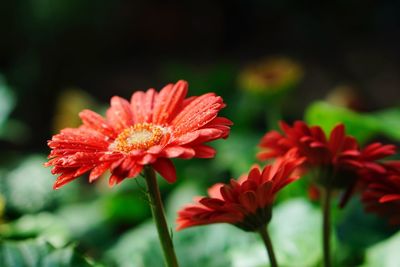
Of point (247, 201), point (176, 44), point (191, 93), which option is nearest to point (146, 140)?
point (247, 201)

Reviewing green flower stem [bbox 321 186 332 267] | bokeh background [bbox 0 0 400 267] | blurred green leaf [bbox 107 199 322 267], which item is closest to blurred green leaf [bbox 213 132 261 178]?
bokeh background [bbox 0 0 400 267]

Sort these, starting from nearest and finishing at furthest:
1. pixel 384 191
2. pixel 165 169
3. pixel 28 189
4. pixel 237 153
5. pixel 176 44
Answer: pixel 165 169, pixel 384 191, pixel 28 189, pixel 237 153, pixel 176 44

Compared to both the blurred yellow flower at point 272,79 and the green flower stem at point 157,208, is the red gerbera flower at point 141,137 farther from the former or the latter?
the blurred yellow flower at point 272,79

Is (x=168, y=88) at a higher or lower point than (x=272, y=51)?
lower

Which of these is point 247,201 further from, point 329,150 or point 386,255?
point 386,255

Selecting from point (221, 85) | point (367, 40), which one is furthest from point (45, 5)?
point (367, 40)

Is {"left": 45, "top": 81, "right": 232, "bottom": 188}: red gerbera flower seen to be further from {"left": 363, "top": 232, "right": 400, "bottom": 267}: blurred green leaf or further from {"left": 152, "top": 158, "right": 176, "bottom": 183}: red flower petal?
{"left": 363, "top": 232, "right": 400, "bottom": 267}: blurred green leaf

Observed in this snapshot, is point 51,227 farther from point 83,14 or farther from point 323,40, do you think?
point 323,40
